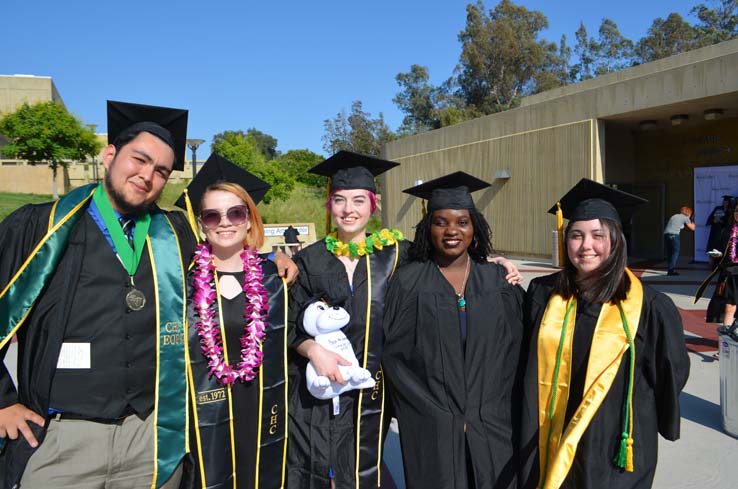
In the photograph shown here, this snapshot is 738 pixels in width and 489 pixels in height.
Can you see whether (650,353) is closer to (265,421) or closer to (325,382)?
(325,382)

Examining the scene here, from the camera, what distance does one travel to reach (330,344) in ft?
8.25

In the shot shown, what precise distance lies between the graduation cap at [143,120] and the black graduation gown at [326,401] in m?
0.94

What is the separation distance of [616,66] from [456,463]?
49.3 m

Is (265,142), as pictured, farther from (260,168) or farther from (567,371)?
(567,371)

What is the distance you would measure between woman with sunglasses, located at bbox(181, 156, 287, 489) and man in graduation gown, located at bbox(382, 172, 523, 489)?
0.59 metres

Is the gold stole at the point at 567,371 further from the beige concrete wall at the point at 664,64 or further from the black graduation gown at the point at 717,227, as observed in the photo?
the beige concrete wall at the point at 664,64

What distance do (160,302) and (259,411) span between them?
0.71 m

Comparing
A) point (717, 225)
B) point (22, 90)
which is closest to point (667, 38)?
point (717, 225)

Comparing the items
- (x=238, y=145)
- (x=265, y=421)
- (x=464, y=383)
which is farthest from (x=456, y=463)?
(x=238, y=145)

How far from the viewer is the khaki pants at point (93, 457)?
200cm

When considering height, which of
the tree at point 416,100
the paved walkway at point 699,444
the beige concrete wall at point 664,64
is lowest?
the paved walkway at point 699,444

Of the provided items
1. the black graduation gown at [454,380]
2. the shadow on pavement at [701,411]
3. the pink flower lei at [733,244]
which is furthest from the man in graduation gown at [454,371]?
the pink flower lei at [733,244]

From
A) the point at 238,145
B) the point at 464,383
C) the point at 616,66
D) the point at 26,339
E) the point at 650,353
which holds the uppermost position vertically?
the point at 616,66

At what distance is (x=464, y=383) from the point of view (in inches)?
97.5
